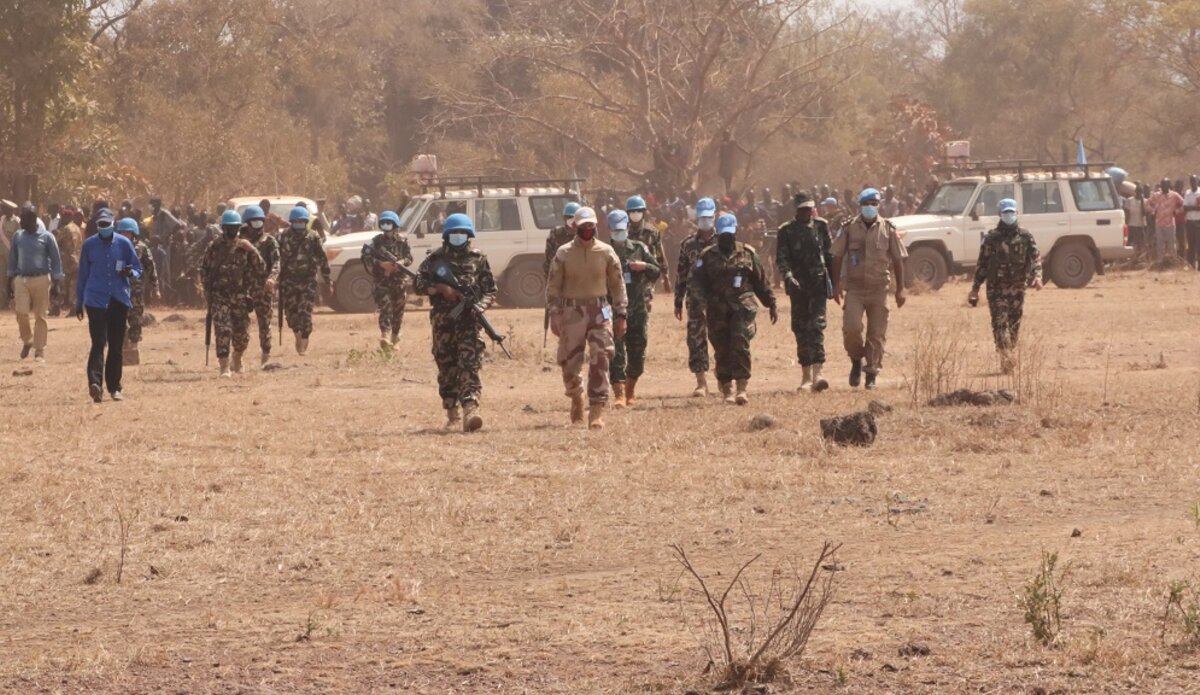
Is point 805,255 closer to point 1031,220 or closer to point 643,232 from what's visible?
point 643,232

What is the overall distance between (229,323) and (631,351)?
15.2ft

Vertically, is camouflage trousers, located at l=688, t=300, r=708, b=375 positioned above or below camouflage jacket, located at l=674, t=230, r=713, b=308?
below

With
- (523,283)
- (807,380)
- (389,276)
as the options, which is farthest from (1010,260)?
(523,283)

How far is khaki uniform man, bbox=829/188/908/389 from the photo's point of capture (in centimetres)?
1516

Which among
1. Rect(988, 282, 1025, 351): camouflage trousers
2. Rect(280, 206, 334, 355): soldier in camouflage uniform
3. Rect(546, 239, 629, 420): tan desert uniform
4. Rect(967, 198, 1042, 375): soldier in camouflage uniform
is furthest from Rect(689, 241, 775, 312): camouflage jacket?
Rect(280, 206, 334, 355): soldier in camouflage uniform

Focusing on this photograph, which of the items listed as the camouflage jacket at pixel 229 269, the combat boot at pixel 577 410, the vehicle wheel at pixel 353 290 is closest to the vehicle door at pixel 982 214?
the vehicle wheel at pixel 353 290

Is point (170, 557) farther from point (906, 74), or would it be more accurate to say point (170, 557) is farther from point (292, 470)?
point (906, 74)

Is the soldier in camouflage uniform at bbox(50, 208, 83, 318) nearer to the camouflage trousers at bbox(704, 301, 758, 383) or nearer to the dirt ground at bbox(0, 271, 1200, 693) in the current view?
the dirt ground at bbox(0, 271, 1200, 693)

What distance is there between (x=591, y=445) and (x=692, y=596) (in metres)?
4.67

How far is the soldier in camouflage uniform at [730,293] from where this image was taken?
14.4m

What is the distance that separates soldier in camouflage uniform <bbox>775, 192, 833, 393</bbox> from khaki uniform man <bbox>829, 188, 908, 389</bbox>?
10cm

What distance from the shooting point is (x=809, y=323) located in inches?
606

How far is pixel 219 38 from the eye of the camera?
142 feet

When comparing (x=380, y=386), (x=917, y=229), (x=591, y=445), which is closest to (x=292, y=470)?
(x=591, y=445)
